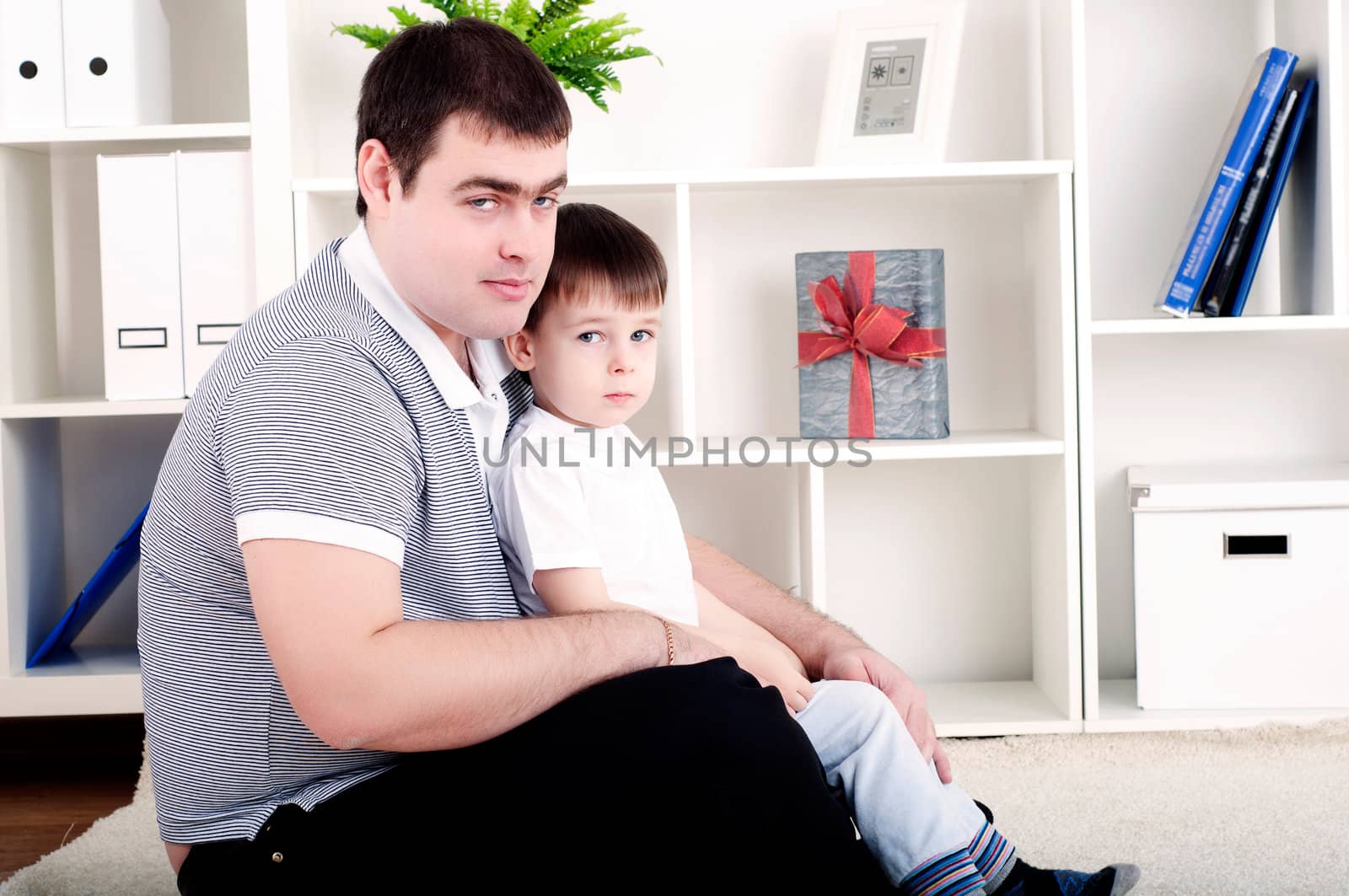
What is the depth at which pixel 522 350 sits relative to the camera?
1.36 metres

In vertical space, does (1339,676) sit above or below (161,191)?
below

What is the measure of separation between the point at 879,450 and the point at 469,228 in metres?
1.04

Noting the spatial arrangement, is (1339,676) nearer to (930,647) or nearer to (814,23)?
(930,647)

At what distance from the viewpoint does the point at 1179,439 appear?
226cm

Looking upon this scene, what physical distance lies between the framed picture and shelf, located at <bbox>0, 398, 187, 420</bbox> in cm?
116

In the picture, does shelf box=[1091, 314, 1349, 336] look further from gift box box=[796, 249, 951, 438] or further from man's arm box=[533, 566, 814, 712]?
man's arm box=[533, 566, 814, 712]

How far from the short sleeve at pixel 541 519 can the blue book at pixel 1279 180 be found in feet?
4.40

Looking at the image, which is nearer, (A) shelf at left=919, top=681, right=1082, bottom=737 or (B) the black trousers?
(B) the black trousers

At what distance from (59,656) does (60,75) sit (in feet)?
3.20

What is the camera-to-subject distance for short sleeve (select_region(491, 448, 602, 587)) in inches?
45.4

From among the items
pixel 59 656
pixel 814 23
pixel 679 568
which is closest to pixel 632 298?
pixel 679 568

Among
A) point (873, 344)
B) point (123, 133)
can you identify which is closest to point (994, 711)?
point (873, 344)

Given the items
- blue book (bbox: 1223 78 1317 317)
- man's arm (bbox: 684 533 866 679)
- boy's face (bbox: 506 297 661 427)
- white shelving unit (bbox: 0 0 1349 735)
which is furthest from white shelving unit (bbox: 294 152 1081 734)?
boy's face (bbox: 506 297 661 427)

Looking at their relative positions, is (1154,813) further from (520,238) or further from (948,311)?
(520,238)
